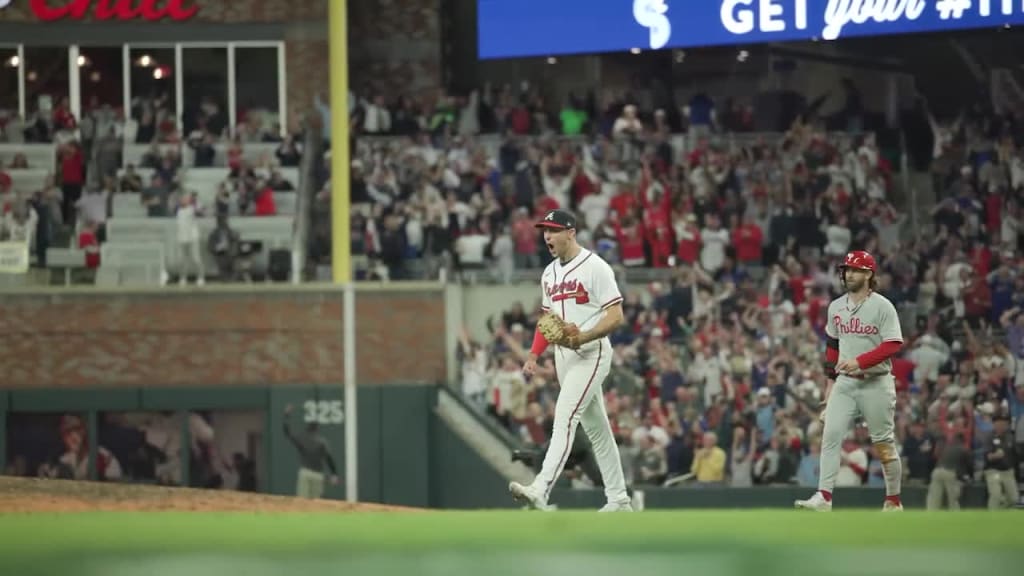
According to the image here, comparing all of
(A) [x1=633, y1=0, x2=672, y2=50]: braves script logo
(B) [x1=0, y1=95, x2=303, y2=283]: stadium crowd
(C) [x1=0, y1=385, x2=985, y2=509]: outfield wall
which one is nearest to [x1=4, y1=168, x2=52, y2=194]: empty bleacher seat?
(B) [x1=0, y1=95, x2=303, y2=283]: stadium crowd

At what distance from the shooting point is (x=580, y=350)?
389 inches

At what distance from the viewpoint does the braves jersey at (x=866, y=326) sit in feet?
34.4

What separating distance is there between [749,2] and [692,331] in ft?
15.2

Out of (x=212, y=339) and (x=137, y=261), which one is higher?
(x=137, y=261)

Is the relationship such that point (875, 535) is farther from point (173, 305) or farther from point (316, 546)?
point (173, 305)

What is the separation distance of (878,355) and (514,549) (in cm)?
671

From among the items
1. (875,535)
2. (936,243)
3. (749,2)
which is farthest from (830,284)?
(875,535)

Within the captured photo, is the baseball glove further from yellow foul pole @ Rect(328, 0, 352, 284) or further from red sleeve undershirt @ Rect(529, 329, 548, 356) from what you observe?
yellow foul pole @ Rect(328, 0, 352, 284)

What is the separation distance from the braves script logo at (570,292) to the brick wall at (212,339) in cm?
1261

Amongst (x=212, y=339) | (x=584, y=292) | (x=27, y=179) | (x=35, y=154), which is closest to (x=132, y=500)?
(x=584, y=292)

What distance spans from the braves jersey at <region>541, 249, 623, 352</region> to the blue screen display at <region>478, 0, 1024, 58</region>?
43.5ft

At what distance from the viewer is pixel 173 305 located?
22.8 m

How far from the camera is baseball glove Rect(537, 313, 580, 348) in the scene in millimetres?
9766

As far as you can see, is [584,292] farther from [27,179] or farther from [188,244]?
[27,179]
